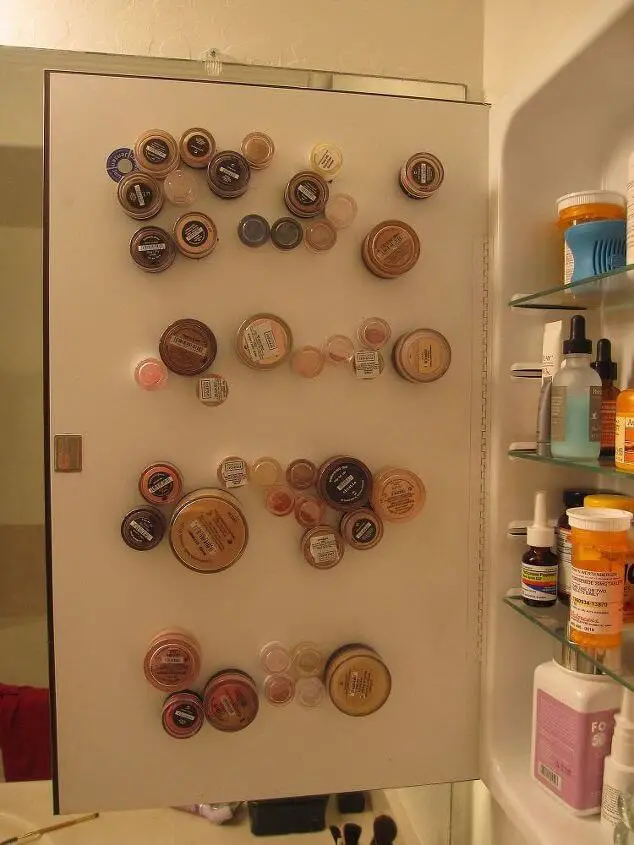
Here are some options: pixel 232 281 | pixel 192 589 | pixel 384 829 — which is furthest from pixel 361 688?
pixel 232 281

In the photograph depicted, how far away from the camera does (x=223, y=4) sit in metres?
1.21

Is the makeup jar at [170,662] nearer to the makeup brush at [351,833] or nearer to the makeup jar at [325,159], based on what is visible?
the makeup brush at [351,833]

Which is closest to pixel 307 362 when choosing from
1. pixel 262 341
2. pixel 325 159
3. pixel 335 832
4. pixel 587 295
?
pixel 262 341

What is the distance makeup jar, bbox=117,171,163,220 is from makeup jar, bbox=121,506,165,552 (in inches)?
15.6

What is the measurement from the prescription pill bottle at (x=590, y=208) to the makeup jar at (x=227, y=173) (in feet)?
1.39

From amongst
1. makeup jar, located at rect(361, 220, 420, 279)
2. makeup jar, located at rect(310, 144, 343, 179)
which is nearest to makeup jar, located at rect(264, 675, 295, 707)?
makeup jar, located at rect(361, 220, 420, 279)

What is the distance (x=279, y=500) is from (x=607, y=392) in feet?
1.47

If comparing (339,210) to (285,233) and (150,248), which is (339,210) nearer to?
(285,233)

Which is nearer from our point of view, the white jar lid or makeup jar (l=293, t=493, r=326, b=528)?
the white jar lid

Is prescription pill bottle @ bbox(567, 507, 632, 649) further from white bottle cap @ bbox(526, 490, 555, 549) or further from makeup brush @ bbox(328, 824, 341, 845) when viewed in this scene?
makeup brush @ bbox(328, 824, 341, 845)

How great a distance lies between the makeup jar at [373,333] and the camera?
0.95 meters

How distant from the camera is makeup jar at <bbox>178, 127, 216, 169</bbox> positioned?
0.90 meters

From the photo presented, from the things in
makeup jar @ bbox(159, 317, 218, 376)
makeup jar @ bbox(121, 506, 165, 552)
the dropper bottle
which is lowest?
the dropper bottle

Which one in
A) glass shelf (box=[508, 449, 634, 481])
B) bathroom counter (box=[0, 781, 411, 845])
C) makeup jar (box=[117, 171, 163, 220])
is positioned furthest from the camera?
bathroom counter (box=[0, 781, 411, 845])
